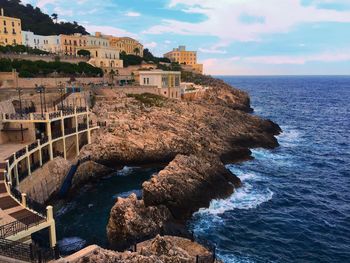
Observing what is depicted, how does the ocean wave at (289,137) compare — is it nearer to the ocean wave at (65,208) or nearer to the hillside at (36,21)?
the ocean wave at (65,208)

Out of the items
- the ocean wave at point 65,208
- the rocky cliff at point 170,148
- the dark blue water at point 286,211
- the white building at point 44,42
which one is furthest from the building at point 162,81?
the white building at point 44,42

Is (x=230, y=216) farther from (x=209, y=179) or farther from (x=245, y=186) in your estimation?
(x=245, y=186)

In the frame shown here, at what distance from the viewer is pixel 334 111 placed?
115 meters

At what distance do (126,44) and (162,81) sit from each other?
6980 centimetres

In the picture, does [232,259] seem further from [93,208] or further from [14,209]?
[14,209]

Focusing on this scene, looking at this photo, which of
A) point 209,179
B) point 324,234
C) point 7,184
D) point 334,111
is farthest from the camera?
point 334,111

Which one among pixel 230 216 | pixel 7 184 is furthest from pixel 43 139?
pixel 230 216

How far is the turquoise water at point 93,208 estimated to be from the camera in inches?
1180

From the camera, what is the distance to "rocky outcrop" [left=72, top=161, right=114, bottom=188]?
43000 mm

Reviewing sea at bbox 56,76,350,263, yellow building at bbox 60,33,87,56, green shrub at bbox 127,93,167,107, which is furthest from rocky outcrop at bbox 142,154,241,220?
yellow building at bbox 60,33,87,56

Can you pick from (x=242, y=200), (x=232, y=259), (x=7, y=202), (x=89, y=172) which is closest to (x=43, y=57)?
(x=89, y=172)

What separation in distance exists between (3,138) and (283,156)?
148 feet

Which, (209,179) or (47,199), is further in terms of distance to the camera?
(209,179)

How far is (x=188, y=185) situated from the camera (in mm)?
37219
